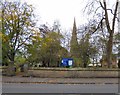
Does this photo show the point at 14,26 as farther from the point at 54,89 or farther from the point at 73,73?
the point at 54,89

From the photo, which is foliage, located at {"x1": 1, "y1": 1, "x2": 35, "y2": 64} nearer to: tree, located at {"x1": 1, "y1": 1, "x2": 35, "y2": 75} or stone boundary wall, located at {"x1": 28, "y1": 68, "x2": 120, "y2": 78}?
tree, located at {"x1": 1, "y1": 1, "x2": 35, "y2": 75}

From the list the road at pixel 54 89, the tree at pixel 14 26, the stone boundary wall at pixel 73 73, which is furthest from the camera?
the tree at pixel 14 26

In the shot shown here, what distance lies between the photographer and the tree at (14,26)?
118ft

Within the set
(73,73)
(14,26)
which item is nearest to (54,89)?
(73,73)

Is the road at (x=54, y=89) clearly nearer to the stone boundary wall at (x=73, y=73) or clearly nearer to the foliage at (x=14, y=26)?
the stone boundary wall at (x=73, y=73)

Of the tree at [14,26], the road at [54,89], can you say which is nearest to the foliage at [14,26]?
the tree at [14,26]

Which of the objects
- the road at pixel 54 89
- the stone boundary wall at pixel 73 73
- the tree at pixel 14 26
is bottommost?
the road at pixel 54 89

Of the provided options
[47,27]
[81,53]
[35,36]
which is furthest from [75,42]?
[35,36]

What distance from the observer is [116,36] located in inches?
1804

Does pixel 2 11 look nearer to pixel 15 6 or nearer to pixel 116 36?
pixel 15 6

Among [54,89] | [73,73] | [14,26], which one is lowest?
[54,89]

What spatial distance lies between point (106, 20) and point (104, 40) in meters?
15.8

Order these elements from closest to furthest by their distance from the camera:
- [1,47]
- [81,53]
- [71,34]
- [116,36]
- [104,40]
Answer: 1. [1,47]
2. [116,36]
3. [104,40]
4. [81,53]
5. [71,34]

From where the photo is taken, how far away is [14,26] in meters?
36.1
